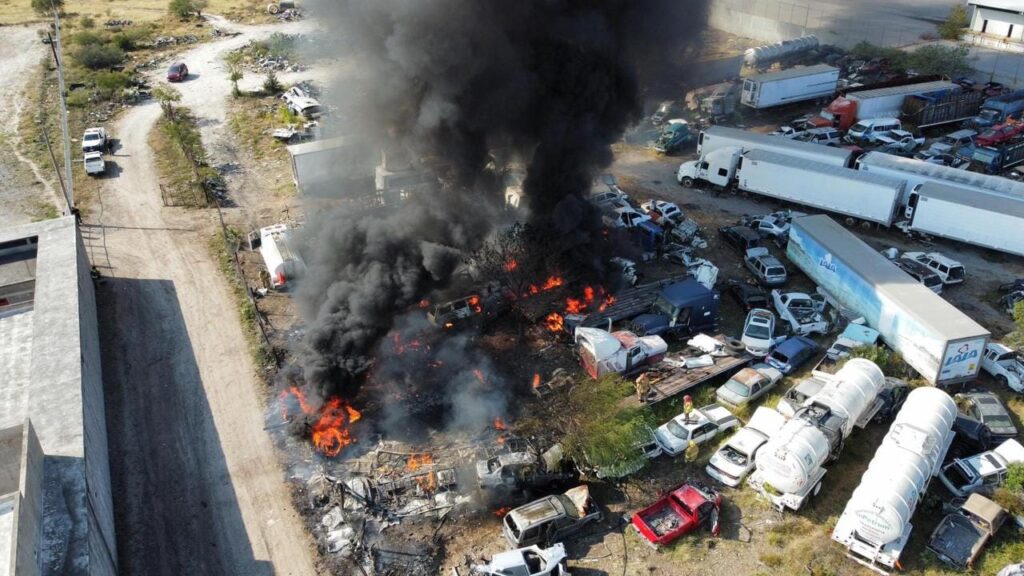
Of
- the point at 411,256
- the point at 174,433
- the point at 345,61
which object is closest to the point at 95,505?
the point at 174,433

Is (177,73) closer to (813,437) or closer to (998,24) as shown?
(813,437)

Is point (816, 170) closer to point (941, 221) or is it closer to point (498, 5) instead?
point (941, 221)

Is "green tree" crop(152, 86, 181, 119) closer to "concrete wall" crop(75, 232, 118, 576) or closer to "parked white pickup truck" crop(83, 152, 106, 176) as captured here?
"parked white pickup truck" crop(83, 152, 106, 176)

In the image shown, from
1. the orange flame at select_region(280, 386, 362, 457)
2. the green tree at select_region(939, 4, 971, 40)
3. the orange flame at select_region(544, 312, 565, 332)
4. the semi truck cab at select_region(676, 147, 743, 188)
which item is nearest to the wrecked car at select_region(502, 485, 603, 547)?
the orange flame at select_region(280, 386, 362, 457)

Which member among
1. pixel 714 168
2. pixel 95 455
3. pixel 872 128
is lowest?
pixel 95 455

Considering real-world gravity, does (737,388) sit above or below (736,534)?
above

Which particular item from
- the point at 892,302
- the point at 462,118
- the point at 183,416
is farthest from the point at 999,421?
the point at 183,416
